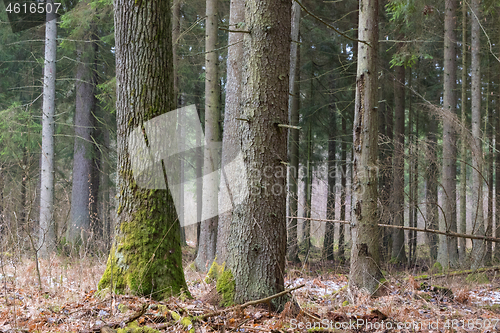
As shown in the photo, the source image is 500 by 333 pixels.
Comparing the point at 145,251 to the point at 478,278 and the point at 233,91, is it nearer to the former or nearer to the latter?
the point at 233,91

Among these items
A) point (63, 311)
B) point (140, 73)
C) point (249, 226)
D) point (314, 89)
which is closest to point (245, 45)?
point (140, 73)

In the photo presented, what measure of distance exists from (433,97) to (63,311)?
16471 millimetres

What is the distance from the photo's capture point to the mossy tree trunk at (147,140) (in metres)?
3.75

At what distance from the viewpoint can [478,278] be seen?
6535mm

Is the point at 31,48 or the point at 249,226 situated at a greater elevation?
the point at 31,48

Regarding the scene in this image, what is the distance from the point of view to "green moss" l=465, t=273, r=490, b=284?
244 inches

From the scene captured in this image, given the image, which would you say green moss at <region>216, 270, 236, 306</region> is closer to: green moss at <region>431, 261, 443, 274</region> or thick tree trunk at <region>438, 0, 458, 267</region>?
green moss at <region>431, 261, 443, 274</region>

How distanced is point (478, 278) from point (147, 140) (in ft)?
22.2

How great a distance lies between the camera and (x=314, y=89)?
12969 millimetres

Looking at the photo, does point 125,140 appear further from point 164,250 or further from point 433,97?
point 433,97

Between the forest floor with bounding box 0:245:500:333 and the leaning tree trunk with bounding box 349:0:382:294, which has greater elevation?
the leaning tree trunk with bounding box 349:0:382:294

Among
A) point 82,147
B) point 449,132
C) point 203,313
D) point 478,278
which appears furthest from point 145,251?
point 82,147

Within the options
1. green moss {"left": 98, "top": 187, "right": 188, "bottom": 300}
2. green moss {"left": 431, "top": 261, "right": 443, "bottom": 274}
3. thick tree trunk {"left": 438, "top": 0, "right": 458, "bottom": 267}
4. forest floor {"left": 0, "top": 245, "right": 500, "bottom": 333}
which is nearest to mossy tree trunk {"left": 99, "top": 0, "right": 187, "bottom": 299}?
green moss {"left": 98, "top": 187, "right": 188, "bottom": 300}

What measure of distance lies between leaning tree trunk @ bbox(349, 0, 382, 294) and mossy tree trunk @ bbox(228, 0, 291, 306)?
1.73 metres
